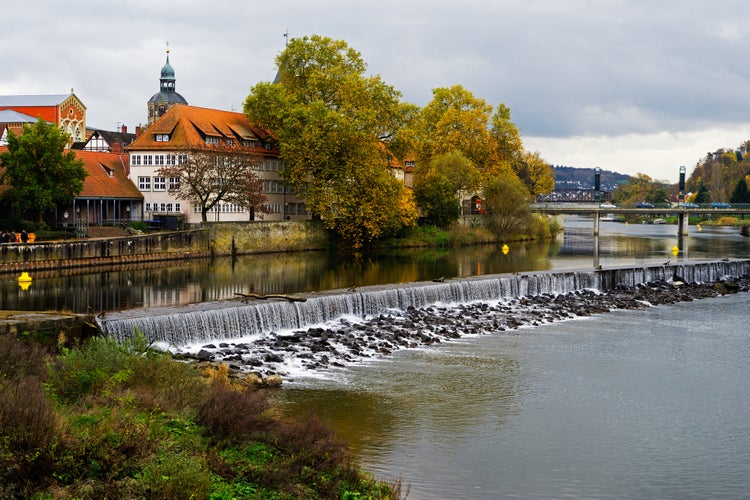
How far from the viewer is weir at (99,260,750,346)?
96.5 ft

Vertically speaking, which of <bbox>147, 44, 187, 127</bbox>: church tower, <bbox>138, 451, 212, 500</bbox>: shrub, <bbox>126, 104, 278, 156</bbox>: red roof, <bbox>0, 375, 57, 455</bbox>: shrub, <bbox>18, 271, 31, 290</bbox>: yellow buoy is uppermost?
<bbox>147, 44, 187, 127</bbox>: church tower

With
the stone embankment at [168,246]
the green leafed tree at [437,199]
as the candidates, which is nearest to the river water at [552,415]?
the stone embankment at [168,246]

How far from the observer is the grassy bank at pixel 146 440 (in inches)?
501

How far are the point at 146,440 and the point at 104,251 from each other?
4113 centimetres

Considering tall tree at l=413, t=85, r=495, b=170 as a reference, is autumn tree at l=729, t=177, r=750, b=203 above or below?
below

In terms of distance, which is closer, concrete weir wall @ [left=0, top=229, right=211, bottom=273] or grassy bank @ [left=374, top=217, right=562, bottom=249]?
concrete weir wall @ [left=0, top=229, right=211, bottom=273]

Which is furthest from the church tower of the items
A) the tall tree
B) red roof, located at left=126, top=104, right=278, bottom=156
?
red roof, located at left=126, top=104, right=278, bottom=156

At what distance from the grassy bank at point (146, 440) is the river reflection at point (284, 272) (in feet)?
58.3

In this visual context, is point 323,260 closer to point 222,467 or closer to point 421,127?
point 421,127

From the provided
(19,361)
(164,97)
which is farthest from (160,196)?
(164,97)

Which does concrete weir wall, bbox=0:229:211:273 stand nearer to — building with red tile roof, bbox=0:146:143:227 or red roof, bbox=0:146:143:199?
building with red tile roof, bbox=0:146:143:227

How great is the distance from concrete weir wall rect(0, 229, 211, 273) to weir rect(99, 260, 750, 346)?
18846 millimetres

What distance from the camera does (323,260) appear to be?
61.9 meters

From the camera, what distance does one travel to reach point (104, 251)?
174ft
